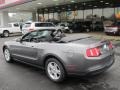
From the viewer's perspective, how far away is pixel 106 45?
5.34 metres

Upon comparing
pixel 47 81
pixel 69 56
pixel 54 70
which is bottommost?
pixel 47 81

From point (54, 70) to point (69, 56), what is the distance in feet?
2.62

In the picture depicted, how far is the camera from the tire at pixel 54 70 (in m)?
5.12

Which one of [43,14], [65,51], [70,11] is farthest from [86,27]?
[65,51]

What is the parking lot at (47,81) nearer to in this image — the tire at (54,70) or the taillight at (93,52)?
the tire at (54,70)

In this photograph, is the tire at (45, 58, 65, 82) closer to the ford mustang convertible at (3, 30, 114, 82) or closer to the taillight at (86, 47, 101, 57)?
the ford mustang convertible at (3, 30, 114, 82)

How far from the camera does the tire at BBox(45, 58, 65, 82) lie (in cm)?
512

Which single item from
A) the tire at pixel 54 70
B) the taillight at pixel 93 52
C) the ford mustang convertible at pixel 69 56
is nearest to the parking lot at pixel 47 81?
the tire at pixel 54 70

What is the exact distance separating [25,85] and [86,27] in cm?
2043

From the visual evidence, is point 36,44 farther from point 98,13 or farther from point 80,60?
point 98,13

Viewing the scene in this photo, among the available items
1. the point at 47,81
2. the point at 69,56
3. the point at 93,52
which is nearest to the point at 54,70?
the point at 47,81

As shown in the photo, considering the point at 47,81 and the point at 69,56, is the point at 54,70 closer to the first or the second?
the point at 47,81

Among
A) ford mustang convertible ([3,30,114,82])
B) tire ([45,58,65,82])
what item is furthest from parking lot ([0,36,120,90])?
ford mustang convertible ([3,30,114,82])

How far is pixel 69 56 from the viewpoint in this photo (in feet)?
16.0
